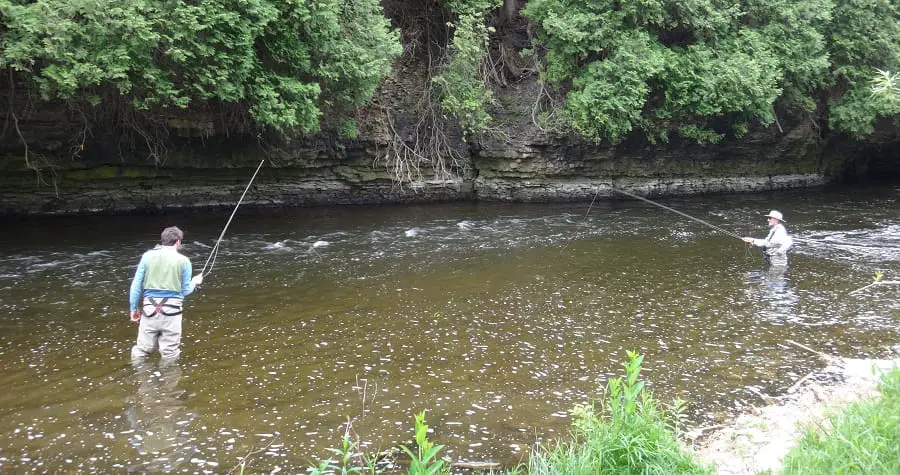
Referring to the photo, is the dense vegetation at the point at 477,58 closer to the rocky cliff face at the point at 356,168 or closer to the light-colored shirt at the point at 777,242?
the rocky cliff face at the point at 356,168

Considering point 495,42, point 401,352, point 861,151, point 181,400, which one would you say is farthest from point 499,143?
point 861,151

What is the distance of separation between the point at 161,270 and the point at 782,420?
622 cm

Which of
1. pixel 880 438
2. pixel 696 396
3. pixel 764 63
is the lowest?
pixel 696 396

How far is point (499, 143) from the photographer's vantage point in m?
17.5

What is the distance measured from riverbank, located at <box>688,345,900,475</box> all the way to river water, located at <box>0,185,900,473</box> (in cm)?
25

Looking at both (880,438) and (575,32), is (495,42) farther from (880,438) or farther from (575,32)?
(880,438)

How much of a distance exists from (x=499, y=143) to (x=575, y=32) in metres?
3.74

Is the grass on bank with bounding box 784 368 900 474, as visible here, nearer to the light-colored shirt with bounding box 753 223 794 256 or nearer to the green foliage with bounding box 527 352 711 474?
the green foliage with bounding box 527 352 711 474

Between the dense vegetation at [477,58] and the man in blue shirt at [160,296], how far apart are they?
4.39 meters

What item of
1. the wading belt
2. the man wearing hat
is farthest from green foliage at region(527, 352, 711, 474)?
the man wearing hat

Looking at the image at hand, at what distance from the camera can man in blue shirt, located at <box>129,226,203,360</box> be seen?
6.51 meters

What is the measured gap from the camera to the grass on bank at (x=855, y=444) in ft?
11.7

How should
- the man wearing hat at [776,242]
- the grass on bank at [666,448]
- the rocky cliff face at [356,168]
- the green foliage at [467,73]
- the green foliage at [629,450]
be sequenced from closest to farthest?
the grass on bank at [666,448], the green foliage at [629,450], the man wearing hat at [776,242], the rocky cliff face at [356,168], the green foliage at [467,73]

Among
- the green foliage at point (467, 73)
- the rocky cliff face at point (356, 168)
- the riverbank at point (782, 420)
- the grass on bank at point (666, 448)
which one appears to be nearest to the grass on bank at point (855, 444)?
the grass on bank at point (666, 448)
